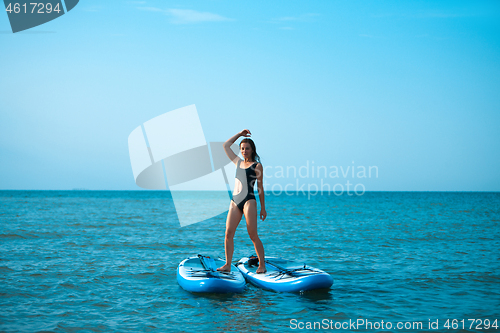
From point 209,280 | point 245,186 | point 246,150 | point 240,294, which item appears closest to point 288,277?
point 240,294

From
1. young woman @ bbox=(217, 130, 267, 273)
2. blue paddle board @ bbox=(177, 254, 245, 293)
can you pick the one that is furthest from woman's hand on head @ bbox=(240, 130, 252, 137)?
blue paddle board @ bbox=(177, 254, 245, 293)

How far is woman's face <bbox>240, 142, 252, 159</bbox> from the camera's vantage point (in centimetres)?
685

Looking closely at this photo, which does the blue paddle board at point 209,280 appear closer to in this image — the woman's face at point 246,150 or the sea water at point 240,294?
the sea water at point 240,294

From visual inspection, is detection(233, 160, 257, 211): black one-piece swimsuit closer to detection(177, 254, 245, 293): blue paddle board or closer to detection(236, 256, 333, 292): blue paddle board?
detection(177, 254, 245, 293): blue paddle board

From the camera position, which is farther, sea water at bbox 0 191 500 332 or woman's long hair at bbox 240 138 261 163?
woman's long hair at bbox 240 138 261 163

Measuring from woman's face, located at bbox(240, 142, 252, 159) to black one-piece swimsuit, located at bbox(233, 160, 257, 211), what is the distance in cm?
17

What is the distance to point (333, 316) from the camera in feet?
19.2

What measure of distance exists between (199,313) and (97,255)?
238 inches

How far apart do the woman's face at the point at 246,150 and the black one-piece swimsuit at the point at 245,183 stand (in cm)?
17

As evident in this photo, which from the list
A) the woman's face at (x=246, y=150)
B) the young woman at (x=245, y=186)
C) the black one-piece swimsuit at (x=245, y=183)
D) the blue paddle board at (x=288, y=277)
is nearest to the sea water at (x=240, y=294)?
the blue paddle board at (x=288, y=277)

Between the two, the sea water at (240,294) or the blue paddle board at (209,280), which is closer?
the sea water at (240,294)

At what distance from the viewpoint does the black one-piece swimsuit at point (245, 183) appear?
6.91 m

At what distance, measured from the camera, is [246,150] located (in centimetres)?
689

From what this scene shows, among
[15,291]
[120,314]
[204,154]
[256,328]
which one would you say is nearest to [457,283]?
[256,328]
